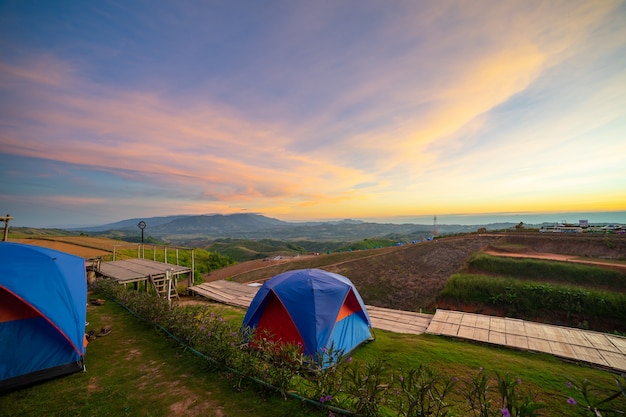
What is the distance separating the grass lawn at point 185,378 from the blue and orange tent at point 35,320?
0.31m

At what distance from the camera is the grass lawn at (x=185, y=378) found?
4.13 meters

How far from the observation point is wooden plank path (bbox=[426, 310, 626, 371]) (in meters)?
6.73

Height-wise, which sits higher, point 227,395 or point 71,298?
point 71,298

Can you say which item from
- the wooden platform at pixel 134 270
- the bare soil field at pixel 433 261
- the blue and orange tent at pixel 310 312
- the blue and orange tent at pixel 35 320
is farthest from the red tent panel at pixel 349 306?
the bare soil field at pixel 433 261

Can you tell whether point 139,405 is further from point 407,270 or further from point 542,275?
point 542,275

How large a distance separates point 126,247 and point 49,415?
26246 mm

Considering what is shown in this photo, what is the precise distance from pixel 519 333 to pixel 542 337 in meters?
0.55

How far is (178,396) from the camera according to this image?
4434 mm

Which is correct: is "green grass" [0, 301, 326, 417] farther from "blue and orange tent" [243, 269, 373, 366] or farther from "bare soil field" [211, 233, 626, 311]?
"bare soil field" [211, 233, 626, 311]

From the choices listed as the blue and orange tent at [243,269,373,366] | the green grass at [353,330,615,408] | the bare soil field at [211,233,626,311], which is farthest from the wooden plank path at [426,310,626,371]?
the bare soil field at [211,233,626,311]

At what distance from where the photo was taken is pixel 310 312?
21.4ft

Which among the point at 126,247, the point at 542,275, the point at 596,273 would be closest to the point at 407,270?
the point at 542,275

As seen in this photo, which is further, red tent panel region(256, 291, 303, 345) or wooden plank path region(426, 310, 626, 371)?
wooden plank path region(426, 310, 626, 371)

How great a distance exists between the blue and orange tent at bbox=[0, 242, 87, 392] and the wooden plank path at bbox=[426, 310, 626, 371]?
9.70m
